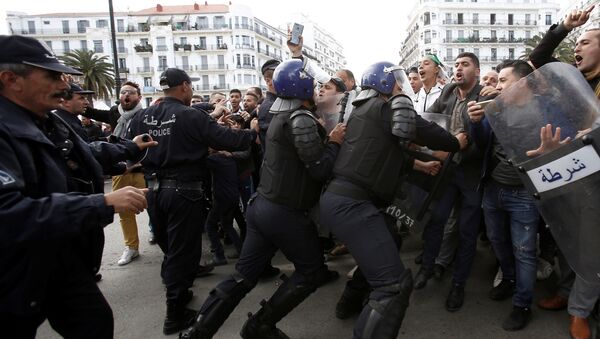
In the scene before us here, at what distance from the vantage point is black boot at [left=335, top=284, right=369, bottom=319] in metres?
3.23

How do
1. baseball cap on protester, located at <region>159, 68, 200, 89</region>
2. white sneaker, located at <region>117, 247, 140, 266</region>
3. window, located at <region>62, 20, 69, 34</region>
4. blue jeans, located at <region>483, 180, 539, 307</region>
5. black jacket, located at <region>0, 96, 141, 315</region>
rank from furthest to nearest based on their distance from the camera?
1. window, located at <region>62, 20, 69, 34</region>
2. white sneaker, located at <region>117, 247, 140, 266</region>
3. baseball cap on protester, located at <region>159, 68, 200, 89</region>
4. blue jeans, located at <region>483, 180, 539, 307</region>
5. black jacket, located at <region>0, 96, 141, 315</region>

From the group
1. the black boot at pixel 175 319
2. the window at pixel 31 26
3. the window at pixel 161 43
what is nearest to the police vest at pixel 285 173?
the black boot at pixel 175 319

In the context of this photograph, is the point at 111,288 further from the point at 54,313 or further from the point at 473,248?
the point at 473,248

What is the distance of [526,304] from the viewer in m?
2.89

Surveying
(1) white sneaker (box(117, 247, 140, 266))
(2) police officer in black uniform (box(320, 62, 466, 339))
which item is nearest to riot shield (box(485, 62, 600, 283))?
(2) police officer in black uniform (box(320, 62, 466, 339))

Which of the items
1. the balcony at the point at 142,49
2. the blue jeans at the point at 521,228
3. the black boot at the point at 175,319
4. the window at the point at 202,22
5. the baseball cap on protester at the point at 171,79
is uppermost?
the window at the point at 202,22

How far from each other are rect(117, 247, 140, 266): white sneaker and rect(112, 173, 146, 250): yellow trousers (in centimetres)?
6

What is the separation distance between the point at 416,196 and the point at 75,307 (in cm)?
249

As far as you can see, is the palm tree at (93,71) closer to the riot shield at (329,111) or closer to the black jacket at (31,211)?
the riot shield at (329,111)

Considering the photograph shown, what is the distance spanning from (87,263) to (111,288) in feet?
7.79

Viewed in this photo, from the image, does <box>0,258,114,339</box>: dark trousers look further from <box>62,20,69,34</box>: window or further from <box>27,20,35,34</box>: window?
<box>27,20,35,34</box>: window

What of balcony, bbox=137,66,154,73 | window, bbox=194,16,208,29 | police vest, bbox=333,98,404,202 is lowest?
police vest, bbox=333,98,404,202

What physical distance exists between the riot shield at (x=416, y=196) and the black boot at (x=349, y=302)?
70 cm

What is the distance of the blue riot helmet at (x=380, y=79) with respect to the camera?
2.71 metres
